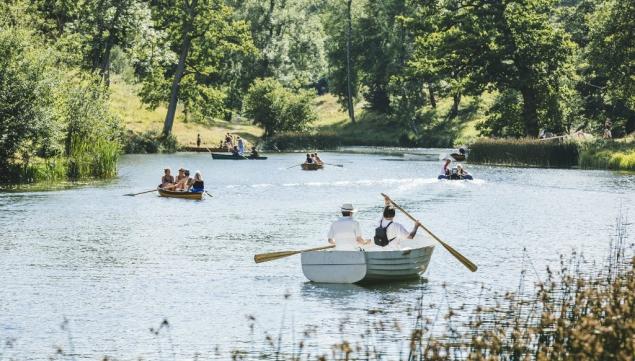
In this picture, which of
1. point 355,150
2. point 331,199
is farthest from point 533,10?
point 331,199

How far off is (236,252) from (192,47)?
2892 inches

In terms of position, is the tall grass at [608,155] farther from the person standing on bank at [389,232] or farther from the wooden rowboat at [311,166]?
the person standing on bank at [389,232]

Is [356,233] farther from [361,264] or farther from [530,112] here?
[530,112]

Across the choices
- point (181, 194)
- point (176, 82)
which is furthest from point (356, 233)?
point (176, 82)

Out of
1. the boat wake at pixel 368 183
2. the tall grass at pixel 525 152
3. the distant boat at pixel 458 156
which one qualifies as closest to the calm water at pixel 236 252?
the boat wake at pixel 368 183

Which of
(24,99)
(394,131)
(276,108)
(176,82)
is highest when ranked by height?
(176,82)

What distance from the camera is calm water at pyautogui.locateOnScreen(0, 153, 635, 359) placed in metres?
19.3

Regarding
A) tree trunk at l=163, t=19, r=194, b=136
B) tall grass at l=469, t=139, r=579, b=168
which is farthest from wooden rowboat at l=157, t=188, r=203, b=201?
tree trunk at l=163, t=19, r=194, b=136

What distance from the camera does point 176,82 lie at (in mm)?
96438

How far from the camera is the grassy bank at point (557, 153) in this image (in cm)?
6606

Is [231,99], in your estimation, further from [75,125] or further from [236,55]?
[75,125]

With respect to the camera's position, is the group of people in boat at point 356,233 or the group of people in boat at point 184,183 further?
the group of people in boat at point 184,183

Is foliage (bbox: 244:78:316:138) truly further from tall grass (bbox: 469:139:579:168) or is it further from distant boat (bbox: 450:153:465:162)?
tall grass (bbox: 469:139:579:168)

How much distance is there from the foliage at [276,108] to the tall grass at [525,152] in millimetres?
34090
